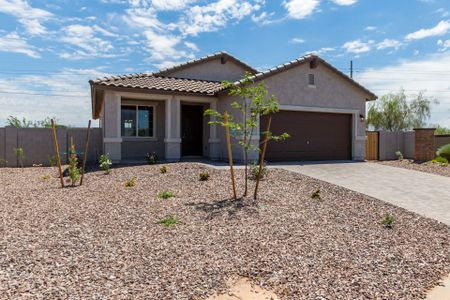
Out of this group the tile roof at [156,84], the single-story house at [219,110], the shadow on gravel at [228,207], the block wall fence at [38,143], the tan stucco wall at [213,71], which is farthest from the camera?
the tan stucco wall at [213,71]

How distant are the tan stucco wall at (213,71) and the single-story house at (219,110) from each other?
0.93 ft

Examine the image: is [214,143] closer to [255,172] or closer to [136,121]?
[136,121]

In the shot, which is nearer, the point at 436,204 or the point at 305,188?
the point at 436,204

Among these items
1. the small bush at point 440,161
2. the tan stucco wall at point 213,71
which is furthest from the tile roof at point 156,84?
the small bush at point 440,161

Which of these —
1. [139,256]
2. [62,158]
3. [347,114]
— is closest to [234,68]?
[347,114]

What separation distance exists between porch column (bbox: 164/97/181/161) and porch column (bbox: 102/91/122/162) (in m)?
2.02

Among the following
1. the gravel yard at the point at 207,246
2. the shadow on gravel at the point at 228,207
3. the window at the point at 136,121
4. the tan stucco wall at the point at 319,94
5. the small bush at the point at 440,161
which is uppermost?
the tan stucco wall at the point at 319,94

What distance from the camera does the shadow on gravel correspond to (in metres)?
6.71

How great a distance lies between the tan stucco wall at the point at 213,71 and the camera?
18.1m

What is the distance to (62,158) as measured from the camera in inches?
633

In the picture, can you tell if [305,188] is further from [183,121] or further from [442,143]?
[442,143]

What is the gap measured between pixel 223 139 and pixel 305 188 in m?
6.47

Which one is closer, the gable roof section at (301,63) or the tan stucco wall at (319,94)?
the gable roof section at (301,63)

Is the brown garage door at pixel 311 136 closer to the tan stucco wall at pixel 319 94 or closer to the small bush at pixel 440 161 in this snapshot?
the tan stucco wall at pixel 319 94
